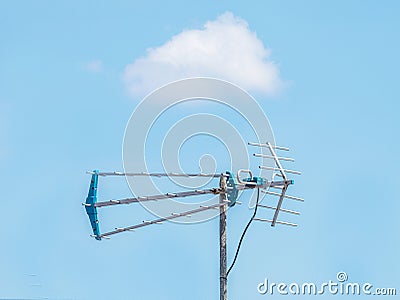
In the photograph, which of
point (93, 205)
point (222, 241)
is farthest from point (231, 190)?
point (93, 205)

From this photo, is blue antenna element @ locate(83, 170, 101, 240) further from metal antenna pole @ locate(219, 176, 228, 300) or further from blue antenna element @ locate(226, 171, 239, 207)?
blue antenna element @ locate(226, 171, 239, 207)

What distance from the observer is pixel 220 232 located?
14.9 m

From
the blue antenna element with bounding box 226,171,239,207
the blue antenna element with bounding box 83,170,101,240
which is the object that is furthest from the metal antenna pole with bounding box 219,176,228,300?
the blue antenna element with bounding box 83,170,101,240

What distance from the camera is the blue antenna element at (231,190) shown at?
14.6 metres

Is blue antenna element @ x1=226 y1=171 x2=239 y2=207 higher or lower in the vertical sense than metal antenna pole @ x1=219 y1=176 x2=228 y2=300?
higher

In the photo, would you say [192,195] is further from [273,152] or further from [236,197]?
[273,152]

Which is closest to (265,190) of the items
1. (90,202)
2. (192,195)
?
(192,195)

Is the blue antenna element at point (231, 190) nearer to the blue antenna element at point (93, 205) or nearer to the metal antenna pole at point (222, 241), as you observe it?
the metal antenna pole at point (222, 241)

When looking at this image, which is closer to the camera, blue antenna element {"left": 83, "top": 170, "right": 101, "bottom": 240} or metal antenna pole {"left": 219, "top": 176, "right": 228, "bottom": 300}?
metal antenna pole {"left": 219, "top": 176, "right": 228, "bottom": 300}

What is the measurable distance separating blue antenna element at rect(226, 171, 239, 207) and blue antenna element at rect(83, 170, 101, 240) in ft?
10.4

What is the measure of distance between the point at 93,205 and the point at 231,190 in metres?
3.29

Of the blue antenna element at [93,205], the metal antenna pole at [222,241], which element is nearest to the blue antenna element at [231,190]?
the metal antenna pole at [222,241]

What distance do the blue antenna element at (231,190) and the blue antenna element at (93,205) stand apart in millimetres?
3156

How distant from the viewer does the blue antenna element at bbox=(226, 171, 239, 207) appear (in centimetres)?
1462
